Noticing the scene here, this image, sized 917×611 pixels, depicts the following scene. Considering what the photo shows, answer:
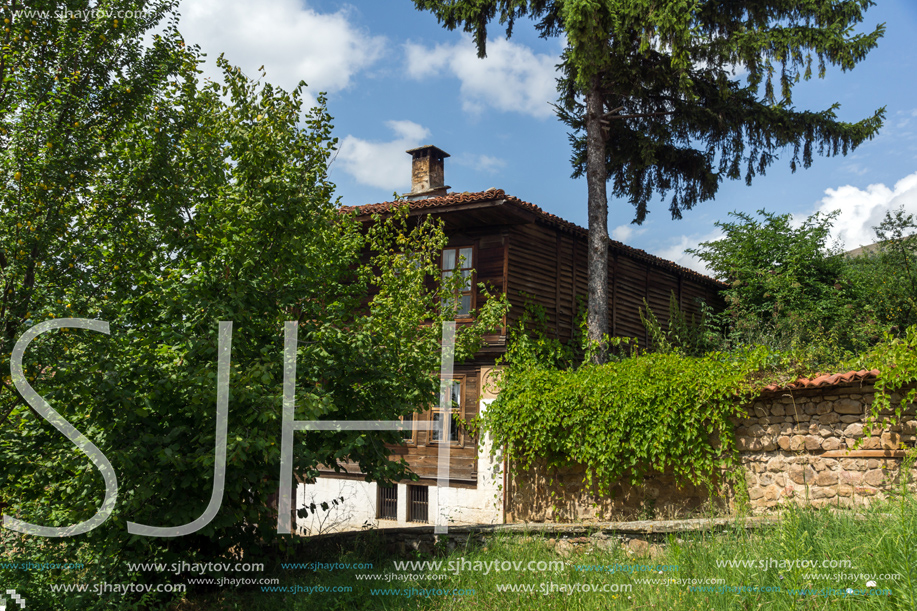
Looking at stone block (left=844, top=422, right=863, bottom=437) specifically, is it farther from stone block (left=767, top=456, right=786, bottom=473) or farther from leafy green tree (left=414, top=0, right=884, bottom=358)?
leafy green tree (left=414, top=0, right=884, bottom=358)

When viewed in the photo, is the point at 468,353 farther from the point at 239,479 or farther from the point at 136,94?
the point at 136,94

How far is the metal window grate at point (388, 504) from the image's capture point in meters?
12.6

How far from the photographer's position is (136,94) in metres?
6.19

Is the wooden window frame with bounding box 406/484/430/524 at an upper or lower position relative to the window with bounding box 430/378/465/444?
lower

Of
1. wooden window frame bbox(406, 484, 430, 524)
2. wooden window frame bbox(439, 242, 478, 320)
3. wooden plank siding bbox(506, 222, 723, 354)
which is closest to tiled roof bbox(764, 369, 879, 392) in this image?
wooden plank siding bbox(506, 222, 723, 354)

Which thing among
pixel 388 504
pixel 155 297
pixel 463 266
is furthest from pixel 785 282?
pixel 155 297

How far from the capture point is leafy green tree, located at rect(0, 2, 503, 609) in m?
5.33

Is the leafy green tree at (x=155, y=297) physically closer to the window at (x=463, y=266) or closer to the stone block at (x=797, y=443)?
the stone block at (x=797, y=443)

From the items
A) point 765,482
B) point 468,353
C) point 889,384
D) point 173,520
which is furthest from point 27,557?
point 889,384

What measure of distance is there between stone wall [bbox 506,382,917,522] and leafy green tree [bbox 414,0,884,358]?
3.78 m

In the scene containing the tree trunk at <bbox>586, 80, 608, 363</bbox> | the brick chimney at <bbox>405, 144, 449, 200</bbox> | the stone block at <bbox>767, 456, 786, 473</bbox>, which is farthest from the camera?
the brick chimney at <bbox>405, 144, 449, 200</bbox>

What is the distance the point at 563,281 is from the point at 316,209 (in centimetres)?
742

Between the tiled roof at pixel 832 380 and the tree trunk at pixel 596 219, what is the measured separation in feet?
14.5

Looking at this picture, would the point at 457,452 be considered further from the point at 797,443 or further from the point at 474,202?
the point at 797,443
